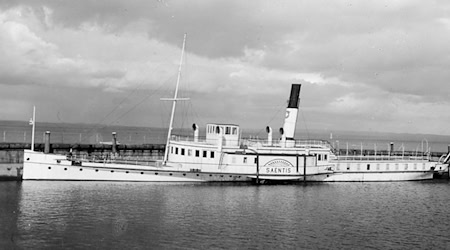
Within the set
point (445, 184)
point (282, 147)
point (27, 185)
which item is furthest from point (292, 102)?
point (27, 185)

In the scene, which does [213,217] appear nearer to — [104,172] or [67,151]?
[104,172]

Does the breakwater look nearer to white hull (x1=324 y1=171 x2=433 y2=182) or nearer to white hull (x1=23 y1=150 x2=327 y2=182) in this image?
white hull (x1=23 y1=150 x2=327 y2=182)

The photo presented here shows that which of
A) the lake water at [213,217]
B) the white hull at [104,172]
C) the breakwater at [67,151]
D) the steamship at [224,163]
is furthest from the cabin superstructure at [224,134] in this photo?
the breakwater at [67,151]

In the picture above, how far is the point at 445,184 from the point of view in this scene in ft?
166

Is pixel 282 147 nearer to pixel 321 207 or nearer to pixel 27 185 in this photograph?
pixel 321 207

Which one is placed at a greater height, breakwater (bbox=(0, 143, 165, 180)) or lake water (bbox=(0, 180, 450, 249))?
breakwater (bbox=(0, 143, 165, 180))

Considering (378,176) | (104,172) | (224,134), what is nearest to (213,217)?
(104,172)

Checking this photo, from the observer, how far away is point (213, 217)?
95.7ft

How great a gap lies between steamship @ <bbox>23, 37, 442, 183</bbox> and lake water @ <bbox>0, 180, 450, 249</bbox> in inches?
53.4

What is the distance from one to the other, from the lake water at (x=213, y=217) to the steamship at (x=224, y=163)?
1.36 m

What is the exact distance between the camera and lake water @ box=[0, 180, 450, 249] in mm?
24266

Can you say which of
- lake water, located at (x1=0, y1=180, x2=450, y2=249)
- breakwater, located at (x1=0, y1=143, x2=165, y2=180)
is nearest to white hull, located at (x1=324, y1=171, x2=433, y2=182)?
lake water, located at (x1=0, y1=180, x2=450, y2=249)

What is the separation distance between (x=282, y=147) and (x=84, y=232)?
24246 mm

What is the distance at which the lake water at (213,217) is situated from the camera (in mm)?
24266
